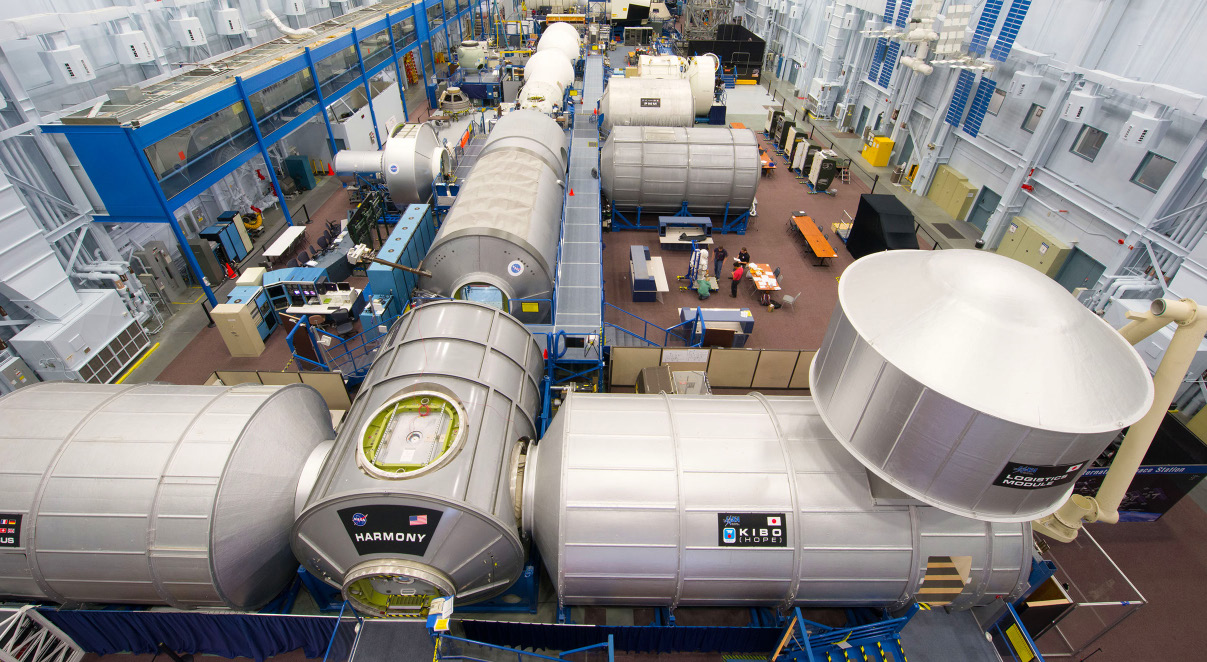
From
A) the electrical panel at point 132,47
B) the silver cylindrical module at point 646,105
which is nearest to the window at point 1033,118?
the silver cylindrical module at point 646,105

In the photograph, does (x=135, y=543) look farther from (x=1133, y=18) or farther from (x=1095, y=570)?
(x=1133, y=18)

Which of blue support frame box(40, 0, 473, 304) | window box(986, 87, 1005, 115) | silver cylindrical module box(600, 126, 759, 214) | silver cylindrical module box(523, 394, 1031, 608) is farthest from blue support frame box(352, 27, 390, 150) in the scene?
window box(986, 87, 1005, 115)

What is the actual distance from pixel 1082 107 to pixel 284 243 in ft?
94.5

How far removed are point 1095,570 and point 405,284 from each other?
19417mm

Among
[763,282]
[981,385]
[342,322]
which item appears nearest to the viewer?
[981,385]

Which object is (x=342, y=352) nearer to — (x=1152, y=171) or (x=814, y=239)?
(x=814, y=239)

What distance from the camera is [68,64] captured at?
14008 millimetres

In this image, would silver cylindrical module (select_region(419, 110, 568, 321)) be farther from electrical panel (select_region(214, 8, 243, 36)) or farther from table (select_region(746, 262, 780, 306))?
electrical panel (select_region(214, 8, 243, 36))

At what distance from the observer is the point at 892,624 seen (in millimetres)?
8258

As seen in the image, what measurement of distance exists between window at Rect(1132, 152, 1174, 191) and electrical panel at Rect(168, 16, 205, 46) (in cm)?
3254

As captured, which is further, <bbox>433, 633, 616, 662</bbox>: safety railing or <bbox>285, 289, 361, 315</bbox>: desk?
<bbox>285, 289, 361, 315</bbox>: desk

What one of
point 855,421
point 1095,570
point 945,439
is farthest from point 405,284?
point 1095,570

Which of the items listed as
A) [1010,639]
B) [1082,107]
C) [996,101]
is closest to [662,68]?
[996,101]

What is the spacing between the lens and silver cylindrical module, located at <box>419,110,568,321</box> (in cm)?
1363
